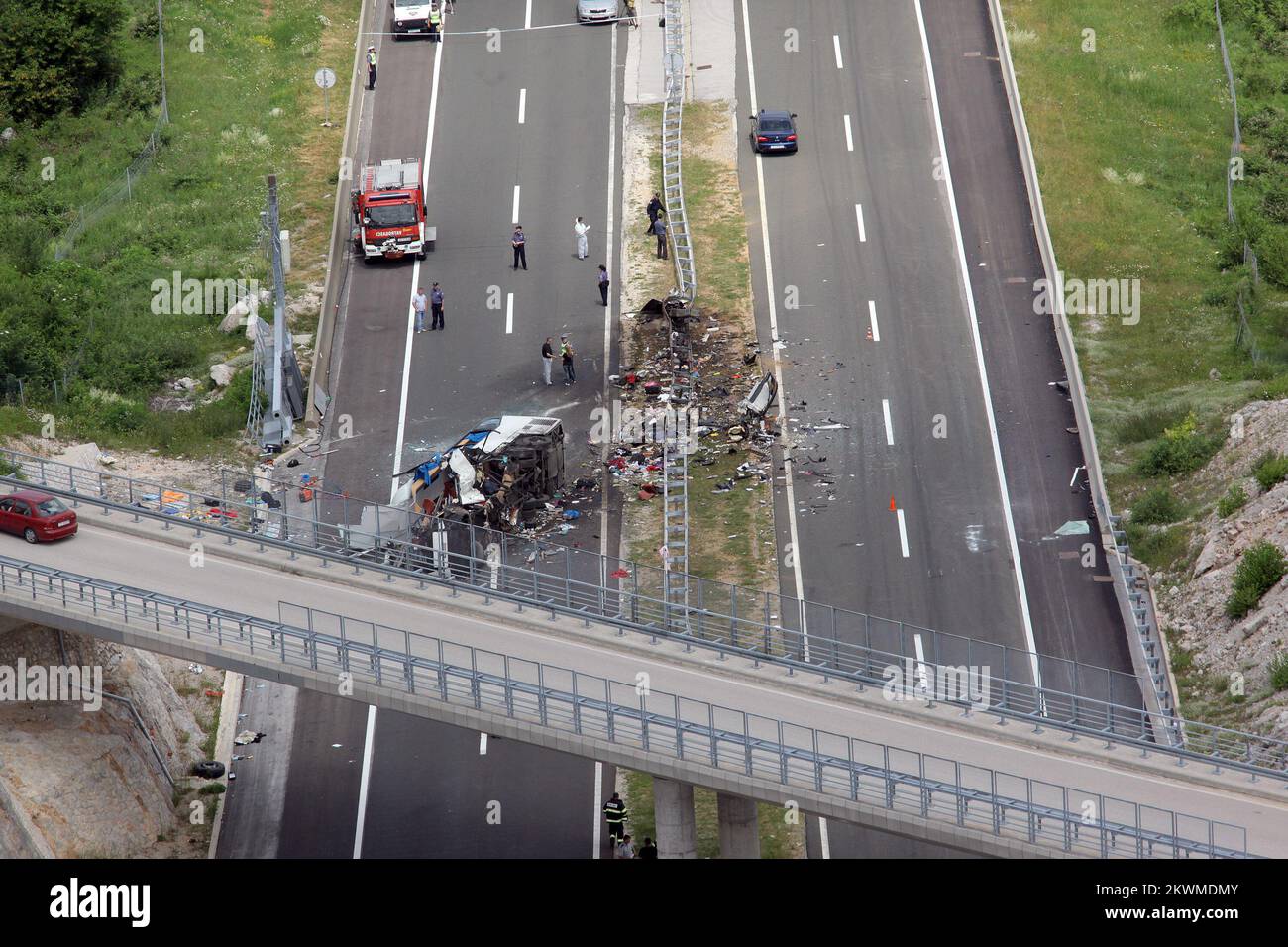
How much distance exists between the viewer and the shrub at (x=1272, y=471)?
4969cm

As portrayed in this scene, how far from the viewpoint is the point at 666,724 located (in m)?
38.2

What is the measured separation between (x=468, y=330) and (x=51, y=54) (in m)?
20.3

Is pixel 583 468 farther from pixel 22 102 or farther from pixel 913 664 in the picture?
pixel 22 102

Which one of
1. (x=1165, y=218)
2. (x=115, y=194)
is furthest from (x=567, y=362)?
(x=1165, y=218)

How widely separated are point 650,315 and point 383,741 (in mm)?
17399

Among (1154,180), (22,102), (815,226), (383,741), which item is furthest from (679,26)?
(383,741)

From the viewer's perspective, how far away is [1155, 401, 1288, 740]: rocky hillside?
45.0m

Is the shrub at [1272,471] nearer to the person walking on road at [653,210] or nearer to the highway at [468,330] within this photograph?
the highway at [468,330]

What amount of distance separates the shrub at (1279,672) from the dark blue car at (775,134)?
88.7 ft

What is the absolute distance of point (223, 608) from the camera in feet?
138

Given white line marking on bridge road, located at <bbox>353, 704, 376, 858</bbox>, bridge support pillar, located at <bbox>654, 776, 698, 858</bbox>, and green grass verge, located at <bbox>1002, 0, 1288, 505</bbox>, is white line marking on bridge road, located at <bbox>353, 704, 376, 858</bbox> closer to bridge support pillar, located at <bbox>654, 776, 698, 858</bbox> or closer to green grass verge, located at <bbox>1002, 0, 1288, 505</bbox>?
bridge support pillar, located at <bbox>654, 776, 698, 858</bbox>

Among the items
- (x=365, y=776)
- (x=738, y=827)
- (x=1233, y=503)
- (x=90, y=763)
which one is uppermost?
(x=1233, y=503)

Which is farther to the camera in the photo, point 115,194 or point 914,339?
point 115,194

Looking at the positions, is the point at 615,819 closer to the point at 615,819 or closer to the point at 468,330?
the point at 615,819
